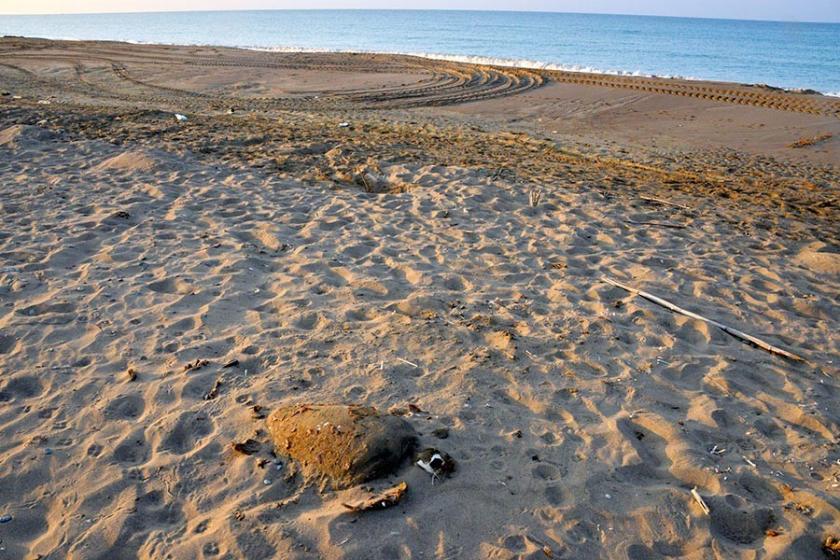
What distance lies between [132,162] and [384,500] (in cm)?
589

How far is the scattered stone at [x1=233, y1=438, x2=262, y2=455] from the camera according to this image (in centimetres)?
280

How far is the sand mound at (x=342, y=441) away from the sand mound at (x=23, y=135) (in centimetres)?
665

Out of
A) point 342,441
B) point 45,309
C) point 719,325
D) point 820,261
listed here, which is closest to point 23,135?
point 45,309

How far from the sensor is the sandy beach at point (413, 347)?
250 centimetres

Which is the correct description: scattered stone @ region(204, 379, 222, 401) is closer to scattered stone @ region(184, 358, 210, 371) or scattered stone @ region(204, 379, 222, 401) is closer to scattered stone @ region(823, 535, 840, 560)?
scattered stone @ region(184, 358, 210, 371)

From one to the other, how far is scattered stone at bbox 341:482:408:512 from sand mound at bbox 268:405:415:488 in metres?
0.10

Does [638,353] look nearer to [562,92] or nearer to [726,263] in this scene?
[726,263]

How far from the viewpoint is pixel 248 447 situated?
2.82 metres

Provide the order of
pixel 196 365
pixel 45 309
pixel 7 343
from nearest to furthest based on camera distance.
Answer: pixel 196 365 < pixel 7 343 < pixel 45 309

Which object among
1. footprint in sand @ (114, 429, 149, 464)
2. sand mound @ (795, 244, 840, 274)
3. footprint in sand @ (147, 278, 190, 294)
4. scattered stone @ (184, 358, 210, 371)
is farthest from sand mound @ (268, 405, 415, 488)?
sand mound @ (795, 244, 840, 274)

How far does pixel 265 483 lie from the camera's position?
104 inches

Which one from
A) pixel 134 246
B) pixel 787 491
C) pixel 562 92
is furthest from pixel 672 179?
pixel 562 92

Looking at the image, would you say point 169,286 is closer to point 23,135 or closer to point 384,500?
point 384,500

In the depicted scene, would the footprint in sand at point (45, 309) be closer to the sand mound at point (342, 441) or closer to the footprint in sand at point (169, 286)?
the footprint in sand at point (169, 286)
